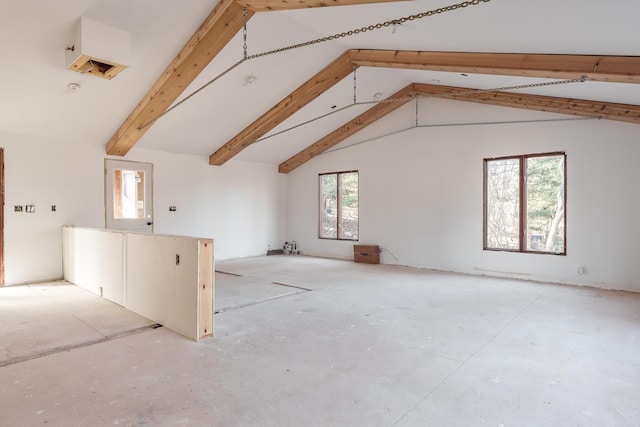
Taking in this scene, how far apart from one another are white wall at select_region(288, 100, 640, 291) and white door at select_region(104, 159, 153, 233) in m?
4.07

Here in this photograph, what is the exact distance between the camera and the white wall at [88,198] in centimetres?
598

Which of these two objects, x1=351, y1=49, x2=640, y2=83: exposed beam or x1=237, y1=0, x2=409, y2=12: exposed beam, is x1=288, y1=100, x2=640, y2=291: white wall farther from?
x1=237, y1=0, x2=409, y2=12: exposed beam

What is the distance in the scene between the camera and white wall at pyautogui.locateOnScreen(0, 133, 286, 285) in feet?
19.6

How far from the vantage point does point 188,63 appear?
4820mm

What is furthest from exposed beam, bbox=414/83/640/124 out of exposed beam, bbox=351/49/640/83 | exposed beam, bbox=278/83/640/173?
exposed beam, bbox=351/49/640/83

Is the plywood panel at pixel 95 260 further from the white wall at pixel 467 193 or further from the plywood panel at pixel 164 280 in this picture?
the white wall at pixel 467 193

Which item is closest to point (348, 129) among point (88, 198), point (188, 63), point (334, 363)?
point (188, 63)

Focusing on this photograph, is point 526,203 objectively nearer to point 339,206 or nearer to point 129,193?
point 339,206

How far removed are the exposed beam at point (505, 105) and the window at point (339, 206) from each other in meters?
0.98

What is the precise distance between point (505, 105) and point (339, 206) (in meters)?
4.49

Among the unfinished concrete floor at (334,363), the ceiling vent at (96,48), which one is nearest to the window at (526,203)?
the unfinished concrete floor at (334,363)

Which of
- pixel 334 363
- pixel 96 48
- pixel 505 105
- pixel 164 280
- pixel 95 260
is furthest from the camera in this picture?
pixel 505 105

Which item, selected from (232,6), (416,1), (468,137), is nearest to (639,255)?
(468,137)

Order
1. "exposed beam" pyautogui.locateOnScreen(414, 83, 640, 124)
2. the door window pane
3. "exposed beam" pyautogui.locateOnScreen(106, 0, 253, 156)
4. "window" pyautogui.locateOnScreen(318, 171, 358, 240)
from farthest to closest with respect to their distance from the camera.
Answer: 1. "window" pyautogui.locateOnScreen(318, 171, 358, 240)
2. the door window pane
3. "exposed beam" pyautogui.locateOnScreen(414, 83, 640, 124)
4. "exposed beam" pyautogui.locateOnScreen(106, 0, 253, 156)
